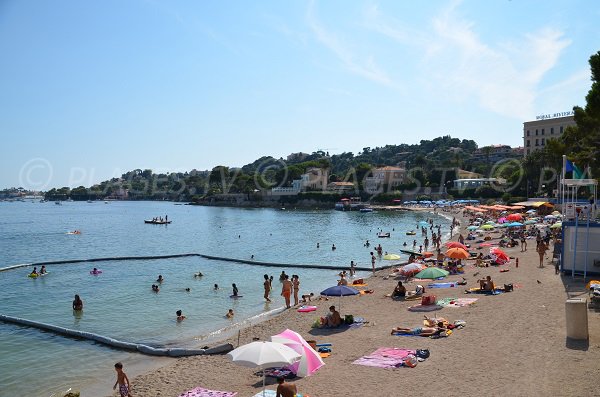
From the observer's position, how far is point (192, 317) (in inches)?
828

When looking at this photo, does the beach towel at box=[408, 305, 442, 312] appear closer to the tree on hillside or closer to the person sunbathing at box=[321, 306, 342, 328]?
the person sunbathing at box=[321, 306, 342, 328]

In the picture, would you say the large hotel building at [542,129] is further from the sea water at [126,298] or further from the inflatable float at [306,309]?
the inflatable float at [306,309]

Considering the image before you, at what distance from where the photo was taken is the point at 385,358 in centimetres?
1222

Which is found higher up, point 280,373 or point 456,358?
point 456,358

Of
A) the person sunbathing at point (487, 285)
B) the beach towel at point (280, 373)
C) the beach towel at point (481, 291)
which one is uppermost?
the person sunbathing at point (487, 285)

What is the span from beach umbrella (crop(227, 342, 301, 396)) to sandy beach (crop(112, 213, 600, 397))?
6.51ft

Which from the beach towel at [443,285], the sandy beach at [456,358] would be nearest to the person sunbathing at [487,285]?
the sandy beach at [456,358]

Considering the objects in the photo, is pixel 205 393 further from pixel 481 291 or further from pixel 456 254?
pixel 456 254

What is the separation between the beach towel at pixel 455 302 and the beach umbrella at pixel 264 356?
32.7ft

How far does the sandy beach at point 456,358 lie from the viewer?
10.0 meters

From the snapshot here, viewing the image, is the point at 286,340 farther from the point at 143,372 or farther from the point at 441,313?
the point at 441,313

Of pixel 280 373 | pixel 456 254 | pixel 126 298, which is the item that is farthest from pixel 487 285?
pixel 126 298


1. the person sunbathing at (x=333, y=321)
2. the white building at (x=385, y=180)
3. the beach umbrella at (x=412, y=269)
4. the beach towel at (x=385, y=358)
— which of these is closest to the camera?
the beach towel at (x=385, y=358)

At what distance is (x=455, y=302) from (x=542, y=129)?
9686cm
